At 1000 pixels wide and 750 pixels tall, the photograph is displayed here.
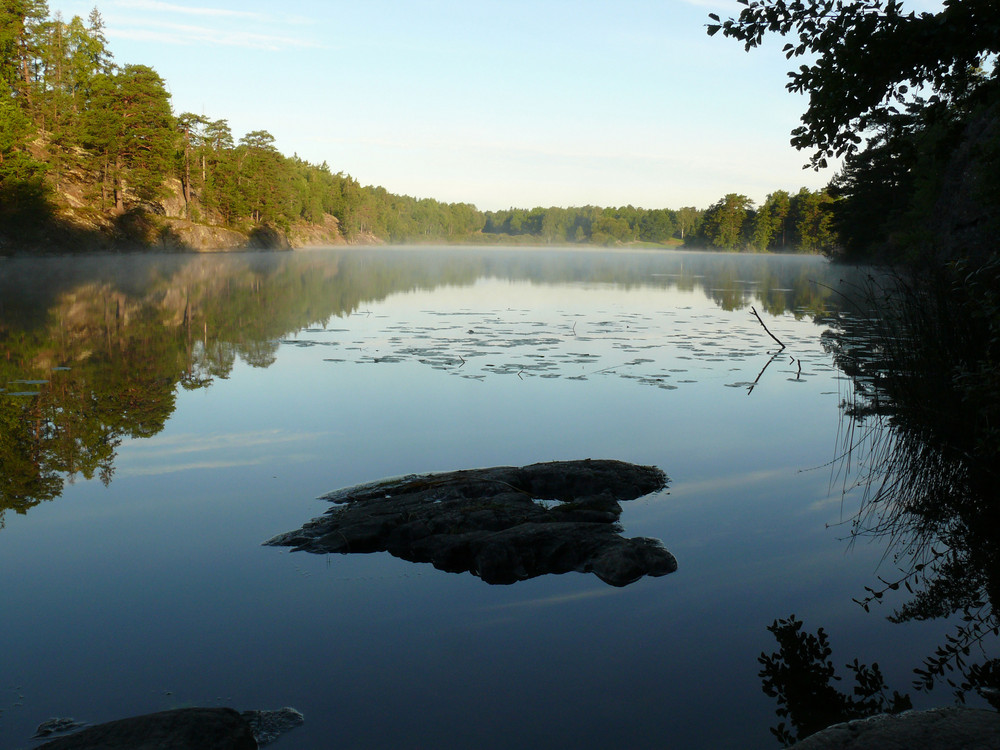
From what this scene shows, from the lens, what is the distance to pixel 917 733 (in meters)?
3.57

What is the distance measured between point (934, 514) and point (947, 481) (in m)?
0.44

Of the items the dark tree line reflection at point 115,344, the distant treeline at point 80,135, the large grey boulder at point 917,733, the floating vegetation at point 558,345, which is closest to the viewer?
the large grey boulder at point 917,733

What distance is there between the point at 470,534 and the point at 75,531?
3.26 meters

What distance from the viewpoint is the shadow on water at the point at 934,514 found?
4.41m

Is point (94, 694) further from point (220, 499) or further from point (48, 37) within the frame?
point (48, 37)

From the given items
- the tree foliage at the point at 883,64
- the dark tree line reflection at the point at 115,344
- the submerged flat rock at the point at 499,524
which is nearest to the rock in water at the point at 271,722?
the submerged flat rock at the point at 499,524

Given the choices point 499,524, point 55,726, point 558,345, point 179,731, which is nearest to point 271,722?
point 179,731

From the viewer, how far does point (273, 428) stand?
1014 cm

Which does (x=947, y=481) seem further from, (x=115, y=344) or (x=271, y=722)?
(x=115, y=344)

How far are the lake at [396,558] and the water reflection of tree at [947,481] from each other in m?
0.24

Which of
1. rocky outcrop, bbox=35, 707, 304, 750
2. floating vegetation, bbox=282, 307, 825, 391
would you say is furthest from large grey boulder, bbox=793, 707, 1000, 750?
floating vegetation, bbox=282, 307, 825, 391

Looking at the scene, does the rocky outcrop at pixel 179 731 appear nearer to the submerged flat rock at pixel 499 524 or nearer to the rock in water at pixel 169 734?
the rock in water at pixel 169 734

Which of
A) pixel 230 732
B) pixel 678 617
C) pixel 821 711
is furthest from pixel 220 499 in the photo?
pixel 821 711

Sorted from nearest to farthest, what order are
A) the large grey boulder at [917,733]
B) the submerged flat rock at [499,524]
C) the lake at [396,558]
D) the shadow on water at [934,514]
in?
the large grey boulder at [917,733] < the lake at [396,558] < the shadow on water at [934,514] < the submerged flat rock at [499,524]
